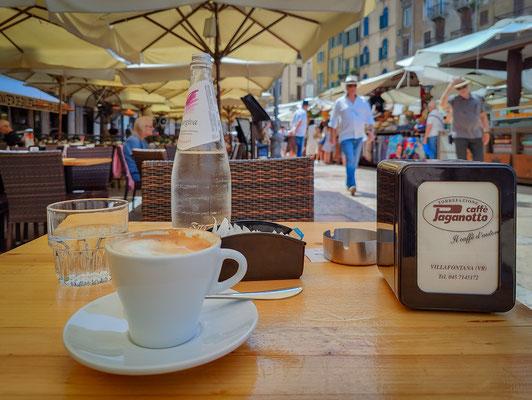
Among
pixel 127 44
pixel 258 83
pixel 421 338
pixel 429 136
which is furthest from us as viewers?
pixel 429 136

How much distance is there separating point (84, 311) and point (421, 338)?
1.42 feet

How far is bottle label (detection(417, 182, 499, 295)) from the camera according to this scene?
601 mm

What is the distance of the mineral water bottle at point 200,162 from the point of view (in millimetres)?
830

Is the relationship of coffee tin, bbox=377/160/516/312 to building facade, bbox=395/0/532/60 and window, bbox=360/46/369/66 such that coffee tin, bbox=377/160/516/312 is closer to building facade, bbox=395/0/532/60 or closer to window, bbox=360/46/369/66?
building facade, bbox=395/0/532/60

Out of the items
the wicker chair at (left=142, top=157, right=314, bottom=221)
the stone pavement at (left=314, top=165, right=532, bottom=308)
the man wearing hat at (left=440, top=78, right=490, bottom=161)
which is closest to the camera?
the wicker chair at (left=142, top=157, right=314, bottom=221)

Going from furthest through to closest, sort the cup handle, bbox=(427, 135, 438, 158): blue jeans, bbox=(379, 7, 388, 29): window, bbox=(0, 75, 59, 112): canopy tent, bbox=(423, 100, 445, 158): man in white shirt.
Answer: bbox=(379, 7, 388, 29): window
bbox=(0, 75, 59, 112): canopy tent
bbox=(427, 135, 438, 158): blue jeans
bbox=(423, 100, 445, 158): man in white shirt
the cup handle

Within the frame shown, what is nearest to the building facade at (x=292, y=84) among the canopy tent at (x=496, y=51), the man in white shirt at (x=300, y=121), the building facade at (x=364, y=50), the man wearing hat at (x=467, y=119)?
the building facade at (x=364, y=50)

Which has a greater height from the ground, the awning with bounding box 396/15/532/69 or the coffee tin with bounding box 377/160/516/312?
the awning with bounding box 396/15/532/69

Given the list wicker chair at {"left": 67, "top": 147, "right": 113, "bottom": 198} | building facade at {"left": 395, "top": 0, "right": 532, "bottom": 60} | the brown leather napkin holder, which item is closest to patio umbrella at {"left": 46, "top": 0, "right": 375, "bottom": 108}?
wicker chair at {"left": 67, "top": 147, "right": 113, "bottom": 198}

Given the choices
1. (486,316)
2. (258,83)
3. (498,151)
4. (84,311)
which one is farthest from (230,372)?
(498,151)

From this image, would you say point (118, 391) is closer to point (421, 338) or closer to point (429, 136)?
point (421, 338)

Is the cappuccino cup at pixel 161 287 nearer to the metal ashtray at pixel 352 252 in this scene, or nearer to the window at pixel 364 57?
the metal ashtray at pixel 352 252

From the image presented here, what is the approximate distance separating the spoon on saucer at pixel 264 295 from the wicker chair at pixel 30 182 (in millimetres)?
3007

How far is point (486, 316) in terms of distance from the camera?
1.95ft
